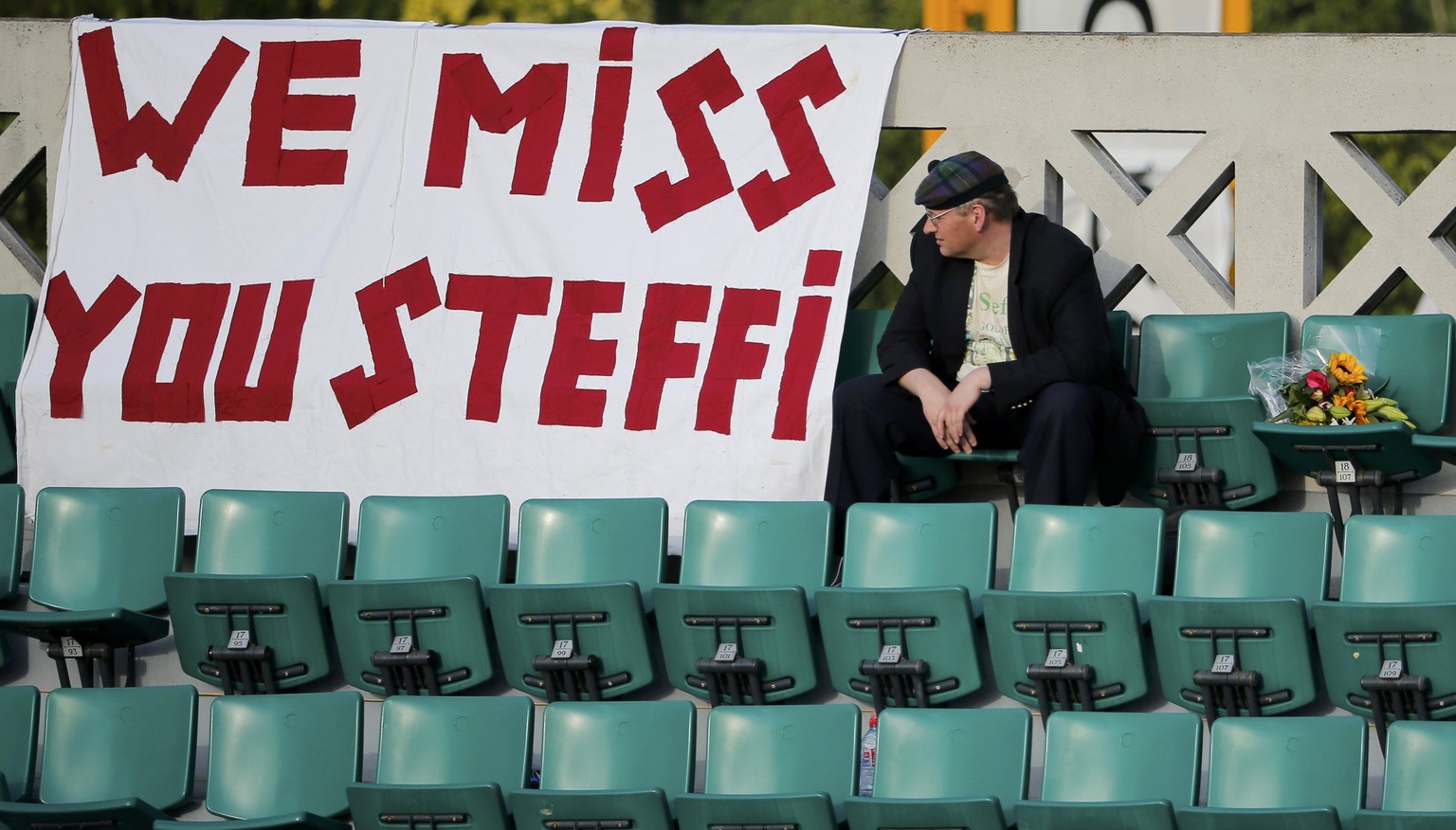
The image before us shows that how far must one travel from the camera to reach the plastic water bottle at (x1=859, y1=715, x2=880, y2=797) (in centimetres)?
487

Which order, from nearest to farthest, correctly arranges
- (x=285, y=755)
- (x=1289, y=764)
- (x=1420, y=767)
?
(x=1420, y=767) < (x=1289, y=764) < (x=285, y=755)

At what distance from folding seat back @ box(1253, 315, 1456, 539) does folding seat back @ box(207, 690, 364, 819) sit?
2401 millimetres

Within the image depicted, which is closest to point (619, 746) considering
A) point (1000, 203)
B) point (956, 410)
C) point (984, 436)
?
point (956, 410)

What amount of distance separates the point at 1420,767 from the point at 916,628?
116 cm

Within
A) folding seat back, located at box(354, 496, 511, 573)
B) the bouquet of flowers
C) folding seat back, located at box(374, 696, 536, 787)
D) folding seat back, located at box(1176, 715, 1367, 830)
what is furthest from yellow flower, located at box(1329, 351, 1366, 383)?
folding seat back, located at box(374, 696, 536, 787)

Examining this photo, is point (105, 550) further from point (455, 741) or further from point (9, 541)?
point (455, 741)

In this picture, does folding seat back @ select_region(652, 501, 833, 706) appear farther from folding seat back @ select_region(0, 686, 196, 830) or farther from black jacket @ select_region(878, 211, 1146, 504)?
folding seat back @ select_region(0, 686, 196, 830)

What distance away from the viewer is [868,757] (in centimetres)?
502

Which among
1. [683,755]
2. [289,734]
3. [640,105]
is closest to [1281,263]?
[640,105]

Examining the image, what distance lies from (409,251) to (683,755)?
2.37 meters

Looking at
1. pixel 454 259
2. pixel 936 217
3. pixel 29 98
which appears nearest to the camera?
pixel 936 217

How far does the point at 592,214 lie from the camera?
6.46 m

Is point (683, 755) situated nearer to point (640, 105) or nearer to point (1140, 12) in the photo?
point (640, 105)

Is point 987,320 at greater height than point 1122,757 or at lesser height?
greater
